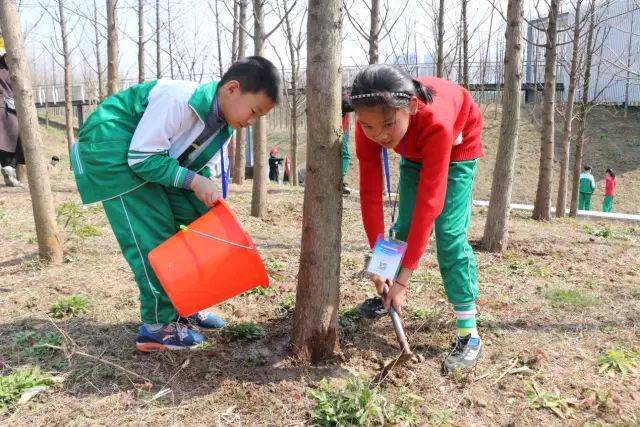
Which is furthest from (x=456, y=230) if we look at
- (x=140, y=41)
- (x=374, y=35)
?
(x=140, y=41)

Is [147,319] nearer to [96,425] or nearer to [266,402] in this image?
[96,425]

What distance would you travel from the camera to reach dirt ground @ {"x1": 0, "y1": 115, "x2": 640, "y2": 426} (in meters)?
2.01

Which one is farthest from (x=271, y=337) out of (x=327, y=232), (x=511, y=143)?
(x=511, y=143)

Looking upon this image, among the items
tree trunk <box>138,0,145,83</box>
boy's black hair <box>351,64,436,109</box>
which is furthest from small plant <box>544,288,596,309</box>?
tree trunk <box>138,0,145,83</box>

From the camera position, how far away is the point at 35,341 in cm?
249

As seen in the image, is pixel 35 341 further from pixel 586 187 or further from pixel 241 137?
pixel 586 187

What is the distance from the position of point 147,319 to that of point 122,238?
39cm

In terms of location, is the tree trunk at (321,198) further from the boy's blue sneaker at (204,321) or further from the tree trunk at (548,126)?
the tree trunk at (548,126)

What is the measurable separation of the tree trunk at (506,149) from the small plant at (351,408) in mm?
2666

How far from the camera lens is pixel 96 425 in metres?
1.89

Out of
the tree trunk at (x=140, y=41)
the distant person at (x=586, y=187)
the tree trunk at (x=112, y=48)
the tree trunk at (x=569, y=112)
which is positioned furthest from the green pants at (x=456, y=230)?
the distant person at (x=586, y=187)

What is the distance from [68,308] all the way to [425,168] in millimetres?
2063

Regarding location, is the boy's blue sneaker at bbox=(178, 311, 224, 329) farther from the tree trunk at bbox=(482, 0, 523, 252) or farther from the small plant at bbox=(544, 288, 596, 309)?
the tree trunk at bbox=(482, 0, 523, 252)

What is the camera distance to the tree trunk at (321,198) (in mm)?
2104
